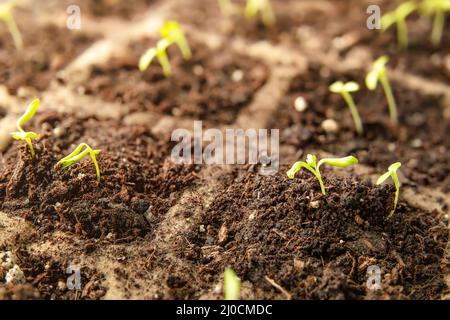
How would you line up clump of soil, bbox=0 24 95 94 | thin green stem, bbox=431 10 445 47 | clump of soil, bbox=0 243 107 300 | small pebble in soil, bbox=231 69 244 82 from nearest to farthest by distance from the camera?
clump of soil, bbox=0 243 107 300 < clump of soil, bbox=0 24 95 94 < small pebble in soil, bbox=231 69 244 82 < thin green stem, bbox=431 10 445 47

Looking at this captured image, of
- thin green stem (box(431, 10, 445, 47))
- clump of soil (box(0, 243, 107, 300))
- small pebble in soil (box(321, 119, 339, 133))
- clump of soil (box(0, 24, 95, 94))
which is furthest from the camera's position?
thin green stem (box(431, 10, 445, 47))

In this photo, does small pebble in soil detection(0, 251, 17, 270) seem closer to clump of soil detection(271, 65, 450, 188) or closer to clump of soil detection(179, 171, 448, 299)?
clump of soil detection(179, 171, 448, 299)

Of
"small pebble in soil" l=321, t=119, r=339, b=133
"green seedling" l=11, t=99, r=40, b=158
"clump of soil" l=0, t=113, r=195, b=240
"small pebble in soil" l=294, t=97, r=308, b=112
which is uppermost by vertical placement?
"small pebble in soil" l=294, t=97, r=308, b=112

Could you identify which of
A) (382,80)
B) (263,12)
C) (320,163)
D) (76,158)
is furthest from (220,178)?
(263,12)

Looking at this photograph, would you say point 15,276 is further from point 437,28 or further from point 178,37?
point 437,28

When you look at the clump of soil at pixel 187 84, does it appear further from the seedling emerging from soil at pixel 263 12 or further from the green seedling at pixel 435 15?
the green seedling at pixel 435 15

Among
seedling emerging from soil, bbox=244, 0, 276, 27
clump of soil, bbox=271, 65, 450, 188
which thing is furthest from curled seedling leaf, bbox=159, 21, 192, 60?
clump of soil, bbox=271, 65, 450, 188
